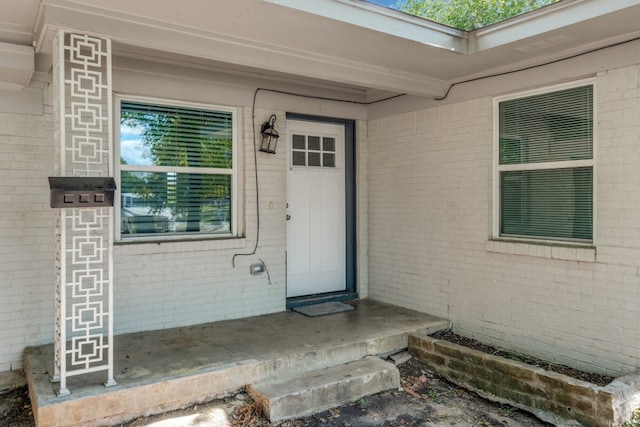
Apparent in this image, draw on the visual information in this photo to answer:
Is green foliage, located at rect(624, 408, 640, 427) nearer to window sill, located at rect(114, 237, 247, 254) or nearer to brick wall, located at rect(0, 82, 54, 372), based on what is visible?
window sill, located at rect(114, 237, 247, 254)

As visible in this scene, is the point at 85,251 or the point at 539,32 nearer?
the point at 539,32

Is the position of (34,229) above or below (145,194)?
below

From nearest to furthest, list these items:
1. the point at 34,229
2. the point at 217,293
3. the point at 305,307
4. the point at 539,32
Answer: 1. the point at 539,32
2. the point at 34,229
3. the point at 217,293
4. the point at 305,307

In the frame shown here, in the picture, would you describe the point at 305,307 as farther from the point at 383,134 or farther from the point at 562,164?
the point at 562,164

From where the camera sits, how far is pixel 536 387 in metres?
3.57

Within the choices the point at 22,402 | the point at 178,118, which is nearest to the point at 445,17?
the point at 178,118

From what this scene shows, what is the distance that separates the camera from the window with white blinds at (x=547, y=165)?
159 inches

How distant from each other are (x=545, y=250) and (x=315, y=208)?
265cm

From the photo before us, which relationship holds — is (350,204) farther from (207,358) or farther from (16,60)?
(16,60)

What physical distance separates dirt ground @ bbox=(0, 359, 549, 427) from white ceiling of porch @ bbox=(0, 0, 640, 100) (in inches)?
102

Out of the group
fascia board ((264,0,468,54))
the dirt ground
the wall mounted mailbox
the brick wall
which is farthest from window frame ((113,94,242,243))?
fascia board ((264,0,468,54))

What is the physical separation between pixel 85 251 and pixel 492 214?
3.81 meters

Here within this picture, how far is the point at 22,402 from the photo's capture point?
12.0ft

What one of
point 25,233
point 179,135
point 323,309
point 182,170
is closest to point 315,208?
point 323,309
